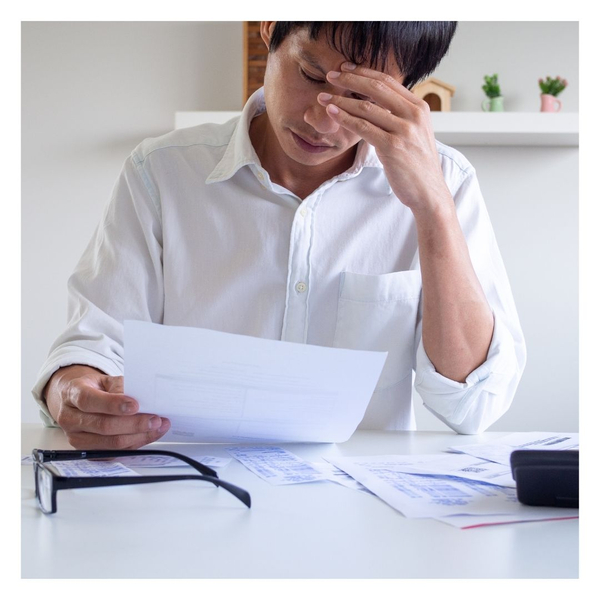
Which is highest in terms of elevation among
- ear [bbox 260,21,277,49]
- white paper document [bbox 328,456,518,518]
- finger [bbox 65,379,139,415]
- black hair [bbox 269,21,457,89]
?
ear [bbox 260,21,277,49]

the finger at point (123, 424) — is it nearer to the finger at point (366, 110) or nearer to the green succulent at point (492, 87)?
the finger at point (366, 110)

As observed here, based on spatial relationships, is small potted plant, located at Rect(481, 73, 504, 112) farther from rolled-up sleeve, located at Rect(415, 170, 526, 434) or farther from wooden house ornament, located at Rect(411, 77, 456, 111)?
rolled-up sleeve, located at Rect(415, 170, 526, 434)

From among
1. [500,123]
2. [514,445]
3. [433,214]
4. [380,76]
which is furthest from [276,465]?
[500,123]

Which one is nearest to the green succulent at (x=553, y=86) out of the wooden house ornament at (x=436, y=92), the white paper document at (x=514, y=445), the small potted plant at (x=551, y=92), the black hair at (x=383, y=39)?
the small potted plant at (x=551, y=92)

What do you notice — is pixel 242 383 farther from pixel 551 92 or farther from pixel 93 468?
pixel 551 92

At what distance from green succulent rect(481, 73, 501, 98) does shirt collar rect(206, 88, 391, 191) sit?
1.68 metres

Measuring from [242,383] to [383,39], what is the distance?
0.56 metres

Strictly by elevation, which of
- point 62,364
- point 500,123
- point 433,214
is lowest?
point 62,364

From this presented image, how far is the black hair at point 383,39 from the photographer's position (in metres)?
1.02

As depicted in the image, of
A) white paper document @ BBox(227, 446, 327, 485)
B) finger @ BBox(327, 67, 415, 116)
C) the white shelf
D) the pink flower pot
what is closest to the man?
finger @ BBox(327, 67, 415, 116)

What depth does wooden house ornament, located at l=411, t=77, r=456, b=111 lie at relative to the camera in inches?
110

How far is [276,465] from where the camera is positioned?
84 centimetres
